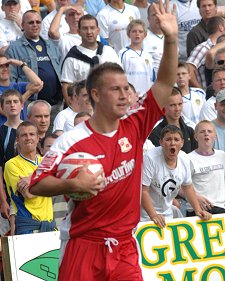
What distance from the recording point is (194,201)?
10805 millimetres

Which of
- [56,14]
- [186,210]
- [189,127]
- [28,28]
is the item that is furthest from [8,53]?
[186,210]

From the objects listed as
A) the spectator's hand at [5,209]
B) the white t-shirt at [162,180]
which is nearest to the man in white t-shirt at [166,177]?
the white t-shirt at [162,180]

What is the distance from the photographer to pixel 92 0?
57.6 ft

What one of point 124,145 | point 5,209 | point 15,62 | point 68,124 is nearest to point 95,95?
point 124,145

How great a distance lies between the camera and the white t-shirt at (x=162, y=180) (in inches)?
426

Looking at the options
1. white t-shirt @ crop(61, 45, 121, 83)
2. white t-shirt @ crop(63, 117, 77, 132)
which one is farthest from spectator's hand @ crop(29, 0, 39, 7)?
white t-shirt @ crop(63, 117, 77, 132)

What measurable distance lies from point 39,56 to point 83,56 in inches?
30.2

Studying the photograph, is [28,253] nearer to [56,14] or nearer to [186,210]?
[186,210]

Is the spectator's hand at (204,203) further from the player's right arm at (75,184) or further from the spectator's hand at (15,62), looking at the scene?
the player's right arm at (75,184)

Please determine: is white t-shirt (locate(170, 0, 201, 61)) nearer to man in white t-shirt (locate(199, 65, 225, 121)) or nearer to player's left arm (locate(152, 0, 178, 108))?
man in white t-shirt (locate(199, 65, 225, 121))

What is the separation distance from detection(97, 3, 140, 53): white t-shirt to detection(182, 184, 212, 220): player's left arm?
5.44 meters

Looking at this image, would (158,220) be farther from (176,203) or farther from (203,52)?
(203,52)

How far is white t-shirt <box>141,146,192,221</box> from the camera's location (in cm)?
1083

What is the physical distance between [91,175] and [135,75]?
800 centimetres
